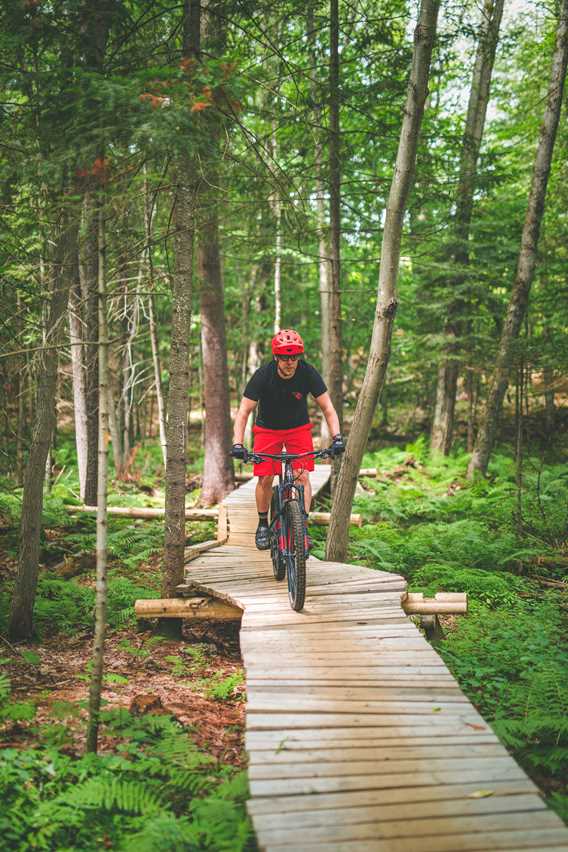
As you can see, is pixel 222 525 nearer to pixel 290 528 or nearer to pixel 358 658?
pixel 290 528

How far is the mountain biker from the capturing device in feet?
20.0

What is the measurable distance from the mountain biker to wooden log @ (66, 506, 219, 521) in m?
3.85

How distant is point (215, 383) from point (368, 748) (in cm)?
995

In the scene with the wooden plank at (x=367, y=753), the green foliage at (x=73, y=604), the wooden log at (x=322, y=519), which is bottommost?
the green foliage at (x=73, y=604)

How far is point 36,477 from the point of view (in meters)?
5.97

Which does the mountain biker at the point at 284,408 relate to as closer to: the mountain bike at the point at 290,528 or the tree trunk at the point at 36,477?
the mountain bike at the point at 290,528

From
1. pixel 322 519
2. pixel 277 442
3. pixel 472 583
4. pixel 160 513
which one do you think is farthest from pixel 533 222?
pixel 160 513

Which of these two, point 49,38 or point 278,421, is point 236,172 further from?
point 278,421

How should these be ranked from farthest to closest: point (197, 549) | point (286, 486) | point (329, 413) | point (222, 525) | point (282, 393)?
point (222, 525) → point (197, 549) → point (282, 393) → point (329, 413) → point (286, 486)

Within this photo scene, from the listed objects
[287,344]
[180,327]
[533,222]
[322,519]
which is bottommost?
[322,519]

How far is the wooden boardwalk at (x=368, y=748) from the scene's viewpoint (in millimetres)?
2846

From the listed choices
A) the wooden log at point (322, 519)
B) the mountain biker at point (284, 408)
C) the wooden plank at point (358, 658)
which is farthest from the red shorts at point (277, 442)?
the wooden log at point (322, 519)

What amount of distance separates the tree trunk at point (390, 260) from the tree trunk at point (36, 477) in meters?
3.28

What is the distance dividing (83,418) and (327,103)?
7.50m
